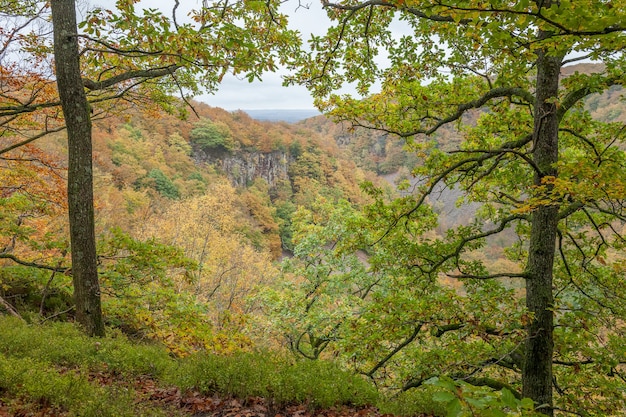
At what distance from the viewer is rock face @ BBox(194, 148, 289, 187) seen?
2589 inches

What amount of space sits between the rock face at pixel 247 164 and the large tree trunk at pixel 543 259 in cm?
6283

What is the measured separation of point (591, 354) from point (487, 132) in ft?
13.3

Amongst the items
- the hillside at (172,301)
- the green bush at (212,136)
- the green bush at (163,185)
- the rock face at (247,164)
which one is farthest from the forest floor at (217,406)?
the green bush at (212,136)

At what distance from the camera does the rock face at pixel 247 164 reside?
216ft

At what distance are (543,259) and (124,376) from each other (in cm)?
605

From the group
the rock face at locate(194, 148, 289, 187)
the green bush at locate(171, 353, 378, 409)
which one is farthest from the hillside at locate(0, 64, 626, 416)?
the rock face at locate(194, 148, 289, 187)

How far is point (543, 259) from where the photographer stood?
5117 mm

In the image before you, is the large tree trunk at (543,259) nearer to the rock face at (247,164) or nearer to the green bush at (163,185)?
the green bush at (163,185)

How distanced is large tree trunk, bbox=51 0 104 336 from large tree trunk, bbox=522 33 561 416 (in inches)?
259

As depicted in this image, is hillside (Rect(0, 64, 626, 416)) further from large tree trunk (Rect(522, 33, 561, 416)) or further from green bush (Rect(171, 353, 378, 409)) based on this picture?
large tree trunk (Rect(522, 33, 561, 416))

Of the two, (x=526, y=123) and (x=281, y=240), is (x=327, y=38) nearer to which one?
(x=526, y=123)

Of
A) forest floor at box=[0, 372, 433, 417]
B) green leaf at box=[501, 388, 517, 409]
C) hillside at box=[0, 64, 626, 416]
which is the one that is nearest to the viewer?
green leaf at box=[501, 388, 517, 409]

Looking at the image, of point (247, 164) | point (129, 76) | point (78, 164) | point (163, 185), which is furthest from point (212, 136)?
point (78, 164)

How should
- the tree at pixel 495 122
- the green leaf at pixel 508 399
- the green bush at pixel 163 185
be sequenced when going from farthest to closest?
the green bush at pixel 163 185
the tree at pixel 495 122
the green leaf at pixel 508 399
